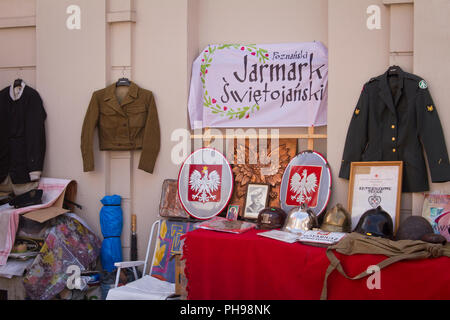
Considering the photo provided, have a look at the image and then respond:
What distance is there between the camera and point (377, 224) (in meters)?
3.34

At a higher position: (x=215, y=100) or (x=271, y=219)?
(x=215, y=100)

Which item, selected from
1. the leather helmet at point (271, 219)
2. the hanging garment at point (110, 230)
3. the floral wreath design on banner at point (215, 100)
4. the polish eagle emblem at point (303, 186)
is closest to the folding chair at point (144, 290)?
the hanging garment at point (110, 230)

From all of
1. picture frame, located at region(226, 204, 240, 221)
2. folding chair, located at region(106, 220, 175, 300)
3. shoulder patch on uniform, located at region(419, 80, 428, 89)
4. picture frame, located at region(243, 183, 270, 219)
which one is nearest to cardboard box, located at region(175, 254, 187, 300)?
folding chair, located at region(106, 220, 175, 300)

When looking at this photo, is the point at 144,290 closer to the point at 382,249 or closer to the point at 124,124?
the point at 124,124

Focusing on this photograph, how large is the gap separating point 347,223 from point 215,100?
2014 mm

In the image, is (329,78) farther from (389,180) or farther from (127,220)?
(127,220)

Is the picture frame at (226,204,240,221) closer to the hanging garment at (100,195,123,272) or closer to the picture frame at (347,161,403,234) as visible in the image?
the picture frame at (347,161,403,234)

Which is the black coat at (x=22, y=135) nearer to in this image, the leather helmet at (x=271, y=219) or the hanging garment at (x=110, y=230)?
the hanging garment at (x=110, y=230)

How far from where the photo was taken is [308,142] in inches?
178

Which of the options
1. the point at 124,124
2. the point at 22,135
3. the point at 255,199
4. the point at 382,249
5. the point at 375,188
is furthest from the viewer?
the point at 22,135

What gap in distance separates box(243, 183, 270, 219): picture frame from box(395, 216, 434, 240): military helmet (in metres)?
1.32

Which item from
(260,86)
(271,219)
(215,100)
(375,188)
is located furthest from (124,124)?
(375,188)
